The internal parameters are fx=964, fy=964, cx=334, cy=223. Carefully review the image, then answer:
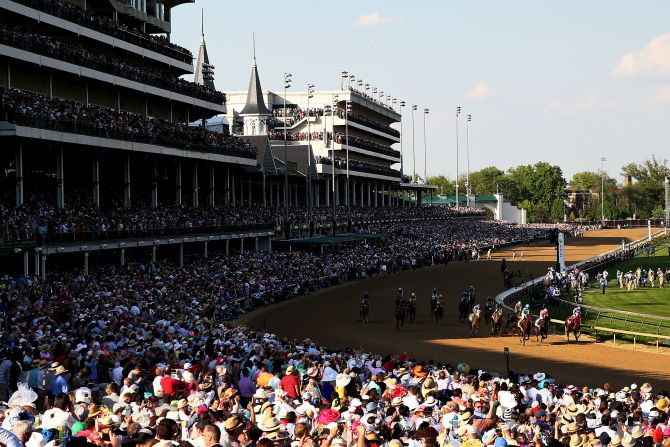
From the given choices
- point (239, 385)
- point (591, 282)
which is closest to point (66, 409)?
point (239, 385)

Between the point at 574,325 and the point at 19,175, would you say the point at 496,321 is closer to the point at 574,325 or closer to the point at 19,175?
the point at 574,325

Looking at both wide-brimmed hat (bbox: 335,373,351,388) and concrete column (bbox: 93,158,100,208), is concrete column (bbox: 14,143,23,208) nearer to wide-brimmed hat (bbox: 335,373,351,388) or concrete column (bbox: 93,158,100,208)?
concrete column (bbox: 93,158,100,208)

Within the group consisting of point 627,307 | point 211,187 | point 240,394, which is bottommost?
point 627,307

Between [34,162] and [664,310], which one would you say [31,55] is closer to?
[34,162]

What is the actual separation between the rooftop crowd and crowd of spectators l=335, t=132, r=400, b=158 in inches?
2790

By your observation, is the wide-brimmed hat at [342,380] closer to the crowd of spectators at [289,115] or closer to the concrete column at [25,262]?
the concrete column at [25,262]

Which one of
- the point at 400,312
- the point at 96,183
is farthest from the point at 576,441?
the point at 96,183

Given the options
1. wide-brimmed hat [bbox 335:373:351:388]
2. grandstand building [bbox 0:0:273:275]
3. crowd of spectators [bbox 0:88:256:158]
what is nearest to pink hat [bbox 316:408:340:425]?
wide-brimmed hat [bbox 335:373:351:388]

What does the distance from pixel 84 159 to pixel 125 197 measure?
2.82m

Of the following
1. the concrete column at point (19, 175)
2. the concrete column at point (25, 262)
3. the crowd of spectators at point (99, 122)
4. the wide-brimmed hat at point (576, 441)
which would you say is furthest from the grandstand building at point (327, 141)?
the wide-brimmed hat at point (576, 441)

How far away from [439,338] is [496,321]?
209 cm

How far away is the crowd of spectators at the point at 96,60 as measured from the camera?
39594mm

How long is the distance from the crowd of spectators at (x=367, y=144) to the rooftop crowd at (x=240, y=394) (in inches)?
2790

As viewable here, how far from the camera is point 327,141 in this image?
96.8 m
